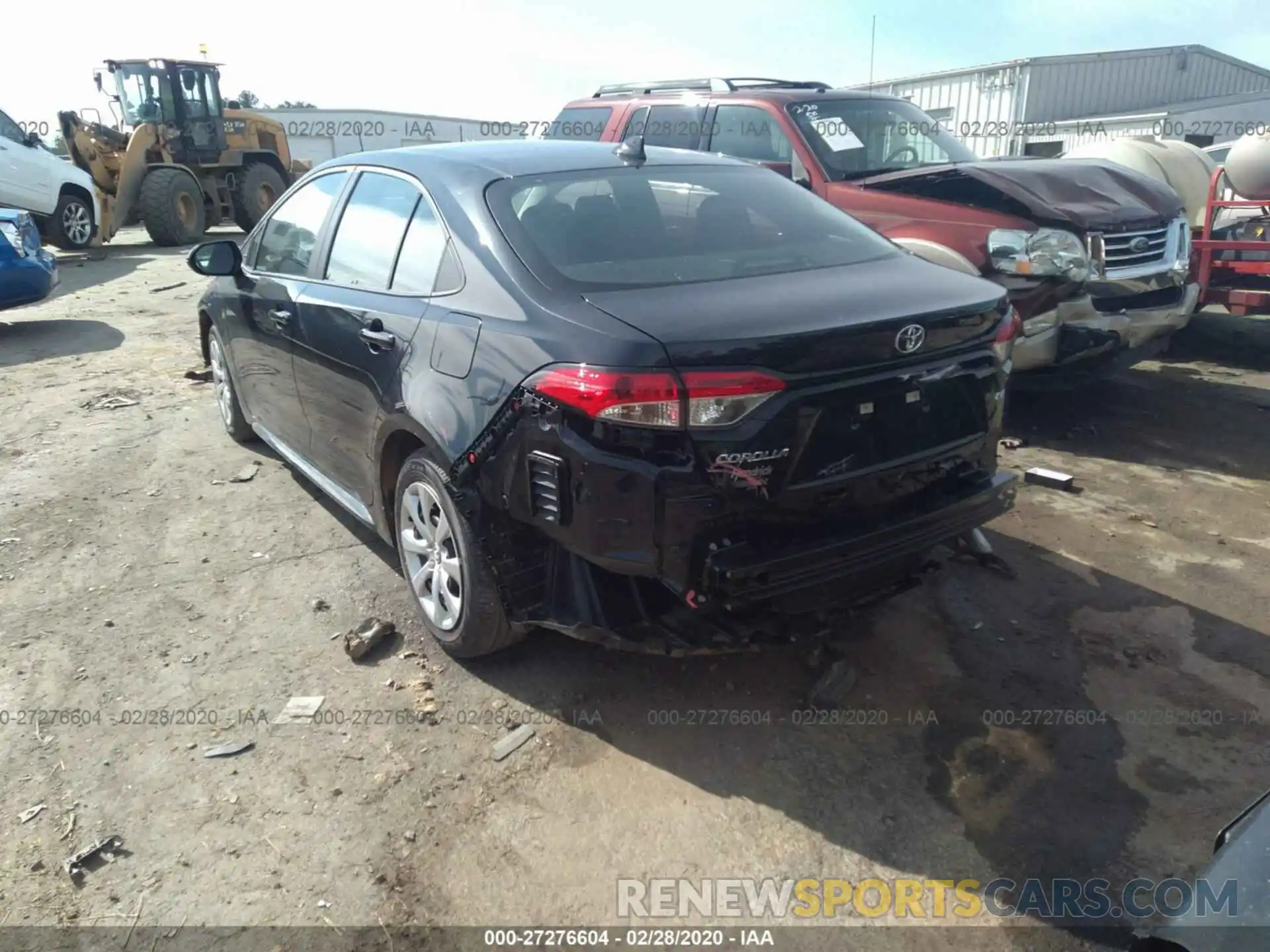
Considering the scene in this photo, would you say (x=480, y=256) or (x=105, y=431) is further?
(x=105, y=431)

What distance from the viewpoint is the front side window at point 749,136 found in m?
6.34

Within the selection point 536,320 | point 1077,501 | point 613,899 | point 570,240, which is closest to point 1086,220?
point 1077,501

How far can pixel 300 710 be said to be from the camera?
3223 mm

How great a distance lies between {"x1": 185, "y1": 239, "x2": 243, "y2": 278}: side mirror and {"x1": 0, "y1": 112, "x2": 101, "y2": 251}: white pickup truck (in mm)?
10965

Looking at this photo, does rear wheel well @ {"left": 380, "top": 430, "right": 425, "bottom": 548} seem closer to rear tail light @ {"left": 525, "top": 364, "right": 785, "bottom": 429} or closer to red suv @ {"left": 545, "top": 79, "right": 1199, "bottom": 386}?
rear tail light @ {"left": 525, "top": 364, "right": 785, "bottom": 429}

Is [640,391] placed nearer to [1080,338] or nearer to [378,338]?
[378,338]

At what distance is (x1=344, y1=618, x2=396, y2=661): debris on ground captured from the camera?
11.5 feet

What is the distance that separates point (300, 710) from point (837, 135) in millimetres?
5086

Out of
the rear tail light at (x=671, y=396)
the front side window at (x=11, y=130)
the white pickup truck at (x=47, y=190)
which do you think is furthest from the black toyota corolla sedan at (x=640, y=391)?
the front side window at (x=11, y=130)

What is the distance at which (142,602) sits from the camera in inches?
155

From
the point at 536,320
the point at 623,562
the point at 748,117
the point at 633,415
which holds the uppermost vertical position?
the point at 748,117

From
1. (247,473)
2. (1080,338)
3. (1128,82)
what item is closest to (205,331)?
(247,473)

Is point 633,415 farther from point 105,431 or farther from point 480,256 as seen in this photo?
point 105,431

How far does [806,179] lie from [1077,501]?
9.12 feet
